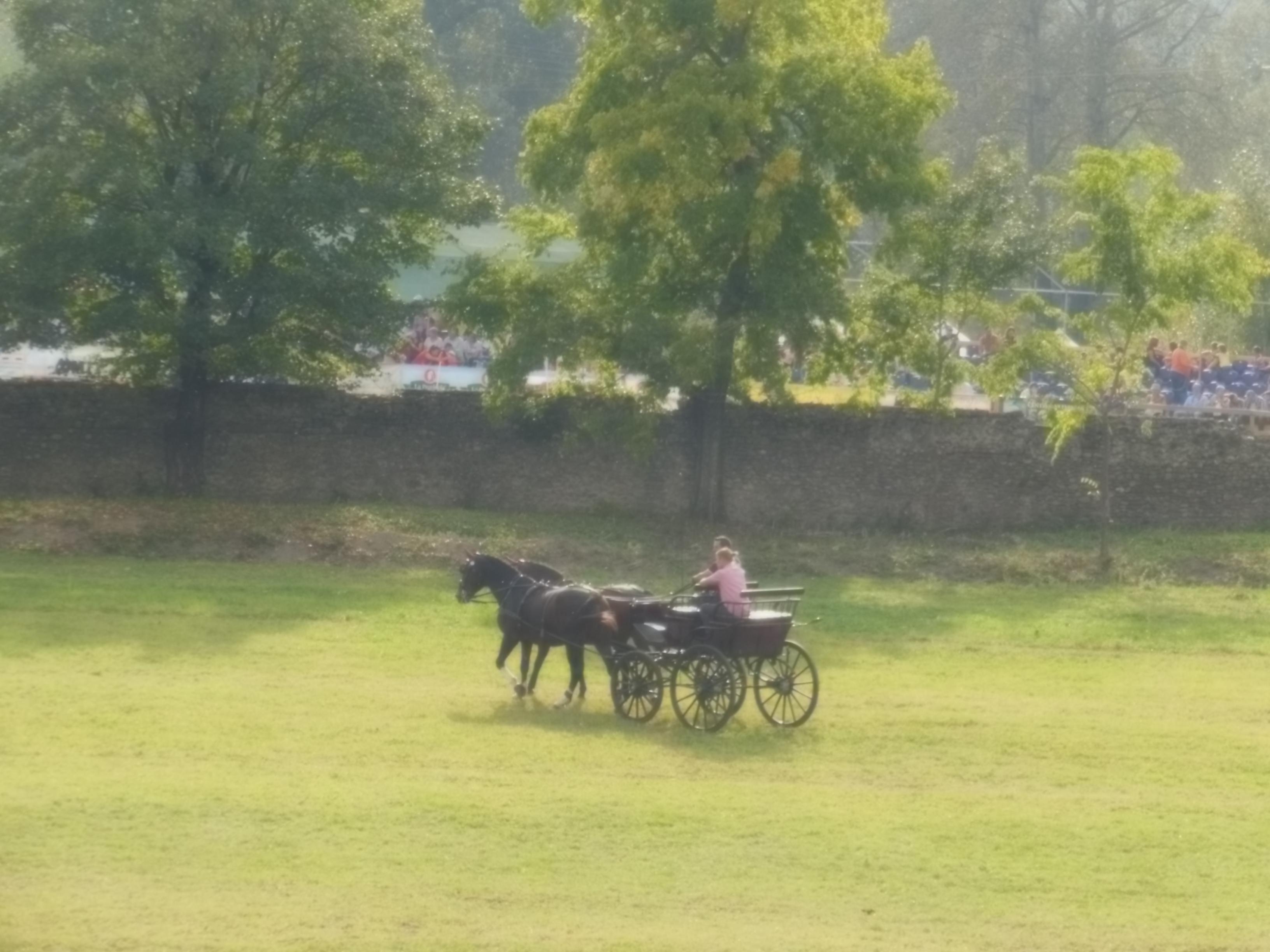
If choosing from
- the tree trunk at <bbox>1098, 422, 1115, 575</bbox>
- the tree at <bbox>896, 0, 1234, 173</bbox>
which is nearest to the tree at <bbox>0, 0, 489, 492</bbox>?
the tree trunk at <bbox>1098, 422, 1115, 575</bbox>

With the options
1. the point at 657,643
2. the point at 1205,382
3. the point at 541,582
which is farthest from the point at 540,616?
the point at 1205,382

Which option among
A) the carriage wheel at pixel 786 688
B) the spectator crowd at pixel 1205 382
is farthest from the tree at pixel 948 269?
the carriage wheel at pixel 786 688

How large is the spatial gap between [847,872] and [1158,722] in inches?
283

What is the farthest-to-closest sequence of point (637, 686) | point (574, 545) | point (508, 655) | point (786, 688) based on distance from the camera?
point (574, 545)
point (508, 655)
point (786, 688)
point (637, 686)

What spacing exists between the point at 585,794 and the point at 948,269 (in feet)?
66.1

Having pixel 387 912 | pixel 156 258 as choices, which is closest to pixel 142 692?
pixel 387 912

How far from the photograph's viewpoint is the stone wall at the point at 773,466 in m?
35.4

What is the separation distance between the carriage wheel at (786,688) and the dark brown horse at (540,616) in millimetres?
1472

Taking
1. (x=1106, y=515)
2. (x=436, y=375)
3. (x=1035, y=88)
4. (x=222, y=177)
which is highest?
(x=1035, y=88)

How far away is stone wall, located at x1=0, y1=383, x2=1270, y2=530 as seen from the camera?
1393 inches

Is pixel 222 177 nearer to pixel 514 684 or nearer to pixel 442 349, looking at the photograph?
pixel 442 349

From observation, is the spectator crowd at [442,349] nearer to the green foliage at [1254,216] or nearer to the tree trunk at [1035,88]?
the green foliage at [1254,216]

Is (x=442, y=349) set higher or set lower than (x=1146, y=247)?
lower

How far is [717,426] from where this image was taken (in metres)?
34.8
